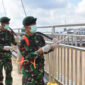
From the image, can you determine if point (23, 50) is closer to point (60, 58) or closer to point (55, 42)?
point (55, 42)

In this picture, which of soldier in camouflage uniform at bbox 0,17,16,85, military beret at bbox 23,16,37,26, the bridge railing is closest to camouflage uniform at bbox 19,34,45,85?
military beret at bbox 23,16,37,26

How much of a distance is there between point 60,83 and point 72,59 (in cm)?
83

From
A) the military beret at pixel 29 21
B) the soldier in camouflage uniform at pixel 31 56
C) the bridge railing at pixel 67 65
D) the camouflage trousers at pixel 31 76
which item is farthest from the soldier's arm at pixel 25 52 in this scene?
the bridge railing at pixel 67 65

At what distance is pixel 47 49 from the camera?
2.58 m

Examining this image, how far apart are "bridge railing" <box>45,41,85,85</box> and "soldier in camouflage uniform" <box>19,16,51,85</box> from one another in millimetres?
654

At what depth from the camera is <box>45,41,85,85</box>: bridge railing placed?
10.1 feet

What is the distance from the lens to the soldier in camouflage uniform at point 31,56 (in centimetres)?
266

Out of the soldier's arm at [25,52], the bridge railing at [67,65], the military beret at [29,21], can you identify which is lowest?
the bridge railing at [67,65]

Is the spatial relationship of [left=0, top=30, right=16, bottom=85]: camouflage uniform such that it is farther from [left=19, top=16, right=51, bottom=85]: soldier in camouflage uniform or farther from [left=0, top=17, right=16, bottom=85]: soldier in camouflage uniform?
[left=19, top=16, right=51, bottom=85]: soldier in camouflage uniform

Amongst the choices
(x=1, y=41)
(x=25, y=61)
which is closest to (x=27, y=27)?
(x=25, y=61)

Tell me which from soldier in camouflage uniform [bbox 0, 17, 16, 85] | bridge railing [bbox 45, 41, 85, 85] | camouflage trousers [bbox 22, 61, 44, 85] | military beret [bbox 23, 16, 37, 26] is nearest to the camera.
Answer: military beret [bbox 23, 16, 37, 26]

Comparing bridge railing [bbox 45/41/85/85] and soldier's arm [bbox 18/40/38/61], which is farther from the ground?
soldier's arm [bbox 18/40/38/61]

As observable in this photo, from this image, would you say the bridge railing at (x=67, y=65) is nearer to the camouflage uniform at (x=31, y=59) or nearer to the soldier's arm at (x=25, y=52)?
the camouflage uniform at (x=31, y=59)

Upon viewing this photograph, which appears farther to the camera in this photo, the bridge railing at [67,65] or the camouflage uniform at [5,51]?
the camouflage uniform at [5,51]
